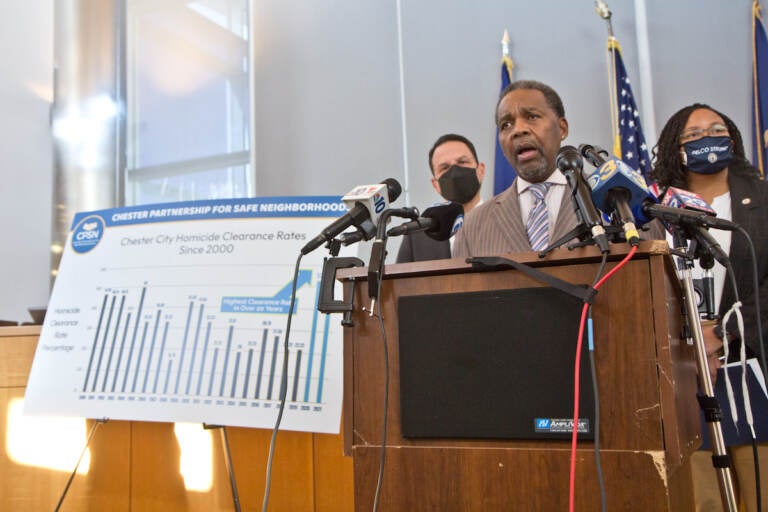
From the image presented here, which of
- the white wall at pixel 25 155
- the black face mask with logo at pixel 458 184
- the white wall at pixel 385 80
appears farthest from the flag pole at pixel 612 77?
the white wall at pixel 25 155

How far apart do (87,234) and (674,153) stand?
2.10 metres

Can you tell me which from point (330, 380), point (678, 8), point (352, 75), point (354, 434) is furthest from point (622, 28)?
point (354, 434)

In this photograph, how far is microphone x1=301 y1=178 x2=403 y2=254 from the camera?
4.49 feet

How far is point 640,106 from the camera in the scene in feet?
12.1

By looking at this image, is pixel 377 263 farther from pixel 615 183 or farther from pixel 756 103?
pixel 756 103

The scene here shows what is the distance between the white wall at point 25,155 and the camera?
15.5ft

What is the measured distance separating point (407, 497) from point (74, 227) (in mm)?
1764

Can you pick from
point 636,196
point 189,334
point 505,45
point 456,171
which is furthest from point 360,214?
point 505,45

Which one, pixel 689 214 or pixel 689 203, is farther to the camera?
pixel 689 203

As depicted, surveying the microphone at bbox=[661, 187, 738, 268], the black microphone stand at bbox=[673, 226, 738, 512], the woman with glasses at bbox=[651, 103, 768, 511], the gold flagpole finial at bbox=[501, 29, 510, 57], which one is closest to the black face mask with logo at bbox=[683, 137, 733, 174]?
the woman with glasses at bbox=[651, 103, 768, 511]

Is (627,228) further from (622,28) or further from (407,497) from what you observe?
(622,28)

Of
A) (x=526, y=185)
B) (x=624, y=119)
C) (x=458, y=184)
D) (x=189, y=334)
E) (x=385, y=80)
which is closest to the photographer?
(x=526, y=185)

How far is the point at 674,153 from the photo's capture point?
2346 mm

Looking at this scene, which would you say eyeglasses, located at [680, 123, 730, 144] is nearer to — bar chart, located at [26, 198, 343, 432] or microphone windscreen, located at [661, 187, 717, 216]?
microphone windscreen, located at [661, 187, 717, 216]
